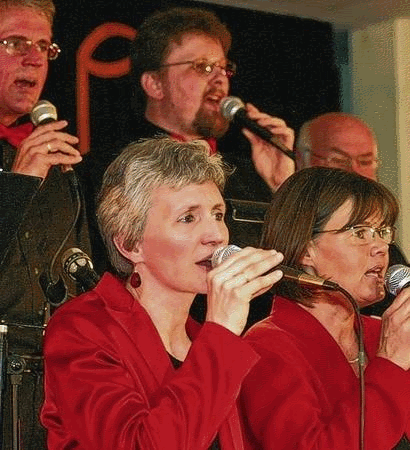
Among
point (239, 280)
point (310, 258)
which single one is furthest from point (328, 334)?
point (239, 280)

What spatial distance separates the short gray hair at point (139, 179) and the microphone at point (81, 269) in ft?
0.52

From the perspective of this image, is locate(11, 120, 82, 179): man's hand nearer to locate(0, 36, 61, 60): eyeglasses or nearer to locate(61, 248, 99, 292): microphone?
locate(61, 248, 99, 292): microphone

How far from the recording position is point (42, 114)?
149 inches

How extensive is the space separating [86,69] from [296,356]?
85.9 inches

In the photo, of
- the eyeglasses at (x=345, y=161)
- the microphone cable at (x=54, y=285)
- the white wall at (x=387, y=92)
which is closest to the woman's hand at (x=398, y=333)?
the microphone cable at (x=54, y=285)

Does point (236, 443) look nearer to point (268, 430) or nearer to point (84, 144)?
point (268, 430)

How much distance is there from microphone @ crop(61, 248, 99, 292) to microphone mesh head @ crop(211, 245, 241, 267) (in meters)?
0.46

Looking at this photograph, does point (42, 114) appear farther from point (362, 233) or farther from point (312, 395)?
point (312, 395)

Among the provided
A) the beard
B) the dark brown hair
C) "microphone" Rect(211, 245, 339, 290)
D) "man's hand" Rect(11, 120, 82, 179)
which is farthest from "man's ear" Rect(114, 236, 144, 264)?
the beard

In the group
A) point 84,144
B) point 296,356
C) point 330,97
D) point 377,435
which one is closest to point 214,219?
point 296,356

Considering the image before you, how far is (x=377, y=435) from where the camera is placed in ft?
10.2

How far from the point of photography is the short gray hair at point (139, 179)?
10.5 ft

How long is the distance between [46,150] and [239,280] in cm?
98

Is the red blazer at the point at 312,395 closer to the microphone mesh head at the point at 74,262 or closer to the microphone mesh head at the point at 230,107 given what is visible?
the microphone mesh head at the point at 74,262
